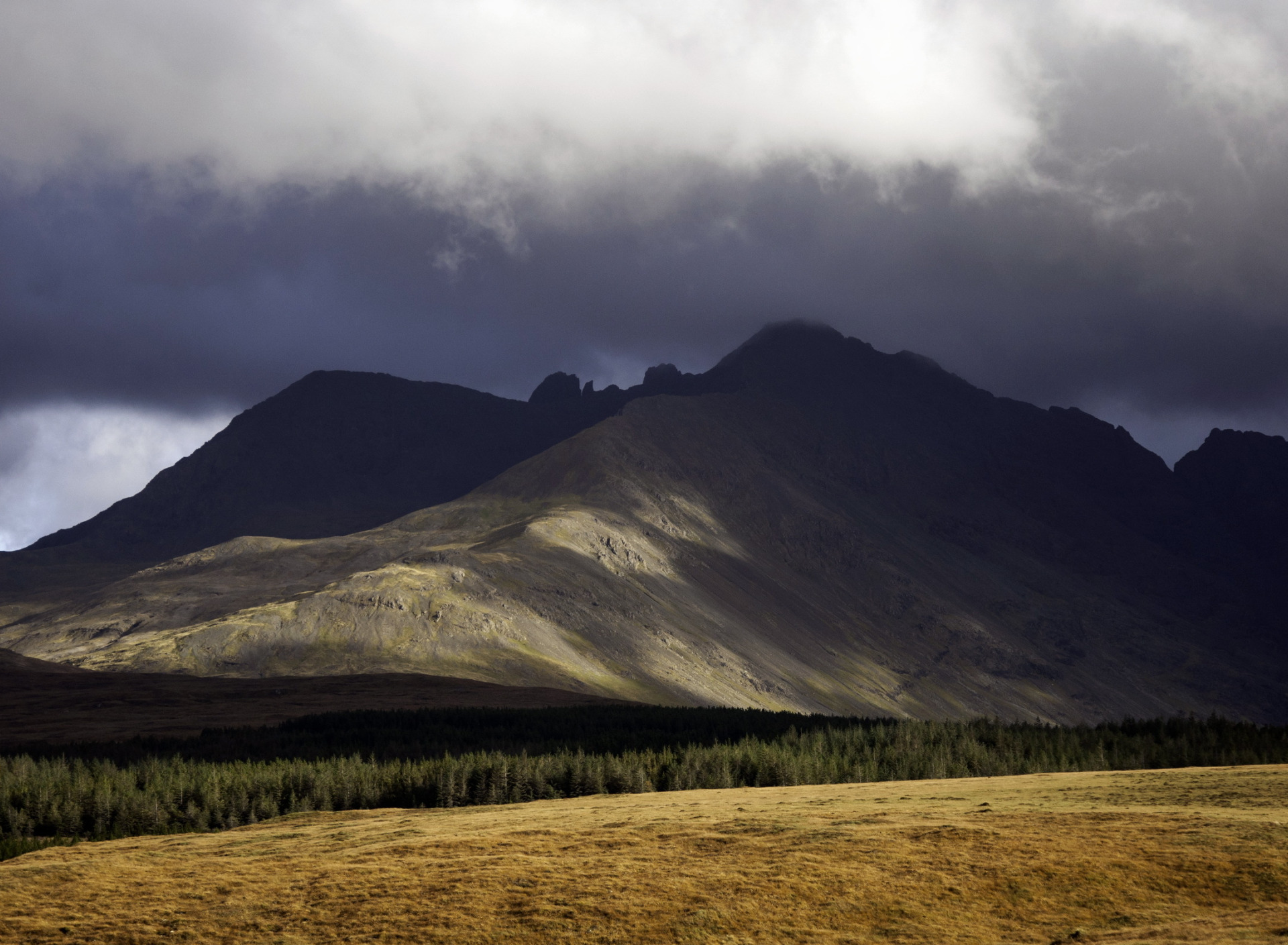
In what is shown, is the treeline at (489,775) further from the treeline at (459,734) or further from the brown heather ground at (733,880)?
the brown heather ground at (733,880)

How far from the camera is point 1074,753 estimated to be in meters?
107

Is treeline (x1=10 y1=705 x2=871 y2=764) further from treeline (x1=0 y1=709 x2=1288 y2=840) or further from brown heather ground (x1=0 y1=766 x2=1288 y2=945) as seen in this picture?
brown heather ground (x1=0 y1=766 x2=1288 y2=945)

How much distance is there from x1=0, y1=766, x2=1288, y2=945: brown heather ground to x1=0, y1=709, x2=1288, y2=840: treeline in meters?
34.9

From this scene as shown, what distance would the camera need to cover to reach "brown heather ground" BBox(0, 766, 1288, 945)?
33.2m

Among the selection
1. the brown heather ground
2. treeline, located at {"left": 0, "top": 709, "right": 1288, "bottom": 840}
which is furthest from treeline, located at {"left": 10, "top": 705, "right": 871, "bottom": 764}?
the brown heather ground

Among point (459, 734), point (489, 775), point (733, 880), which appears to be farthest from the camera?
point (459, 734)

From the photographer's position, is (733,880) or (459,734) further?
(459,734)

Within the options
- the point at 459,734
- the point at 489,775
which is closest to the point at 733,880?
the point at 489,775

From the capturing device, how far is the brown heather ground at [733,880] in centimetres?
3322

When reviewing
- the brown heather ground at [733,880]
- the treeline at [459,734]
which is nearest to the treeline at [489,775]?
the treeline at [459,734]

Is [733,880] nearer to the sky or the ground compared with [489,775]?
nearer to the sky

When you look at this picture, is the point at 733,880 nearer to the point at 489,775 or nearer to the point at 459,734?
the point at 489,775

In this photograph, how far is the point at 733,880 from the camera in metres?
37.0

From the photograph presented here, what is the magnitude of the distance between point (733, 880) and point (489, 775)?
55.3m
